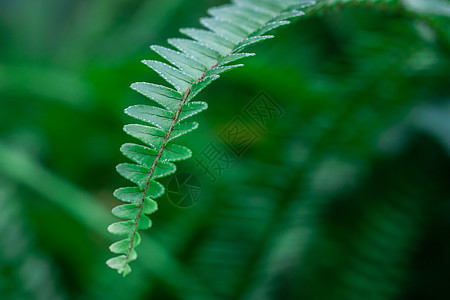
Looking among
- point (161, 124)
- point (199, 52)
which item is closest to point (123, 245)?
point (161, 124)

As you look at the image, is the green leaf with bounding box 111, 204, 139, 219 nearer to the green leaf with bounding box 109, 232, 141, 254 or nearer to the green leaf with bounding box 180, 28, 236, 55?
the green leaf with bounding box 109, 232, 141, 254

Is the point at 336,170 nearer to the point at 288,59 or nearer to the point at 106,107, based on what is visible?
the point at 288,59

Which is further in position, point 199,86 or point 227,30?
point 227,30

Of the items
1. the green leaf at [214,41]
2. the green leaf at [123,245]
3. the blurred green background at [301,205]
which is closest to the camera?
the green leaf at [123,245]

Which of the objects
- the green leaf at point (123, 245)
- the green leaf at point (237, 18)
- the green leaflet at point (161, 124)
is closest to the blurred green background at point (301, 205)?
the green leaf at point (237, 18)

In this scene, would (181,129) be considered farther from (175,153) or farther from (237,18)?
(237,18)

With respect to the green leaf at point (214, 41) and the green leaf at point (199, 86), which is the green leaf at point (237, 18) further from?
the green leaf at point (199, 86)

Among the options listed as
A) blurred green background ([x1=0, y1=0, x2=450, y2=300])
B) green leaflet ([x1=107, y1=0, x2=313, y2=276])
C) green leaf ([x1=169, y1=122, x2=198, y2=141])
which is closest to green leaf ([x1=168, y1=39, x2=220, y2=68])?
green leaflet ([x1=107, y1=0, x2=313, y2=276])

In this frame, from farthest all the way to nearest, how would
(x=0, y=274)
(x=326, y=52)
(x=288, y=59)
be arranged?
(x=326, y=52) → (x=288, y=59) → (x=0, y=274)

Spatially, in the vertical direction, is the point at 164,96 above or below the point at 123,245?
above

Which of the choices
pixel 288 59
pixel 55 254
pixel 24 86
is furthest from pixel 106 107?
pixel 288 59

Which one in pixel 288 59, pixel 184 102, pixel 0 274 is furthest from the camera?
pixel 288 59
